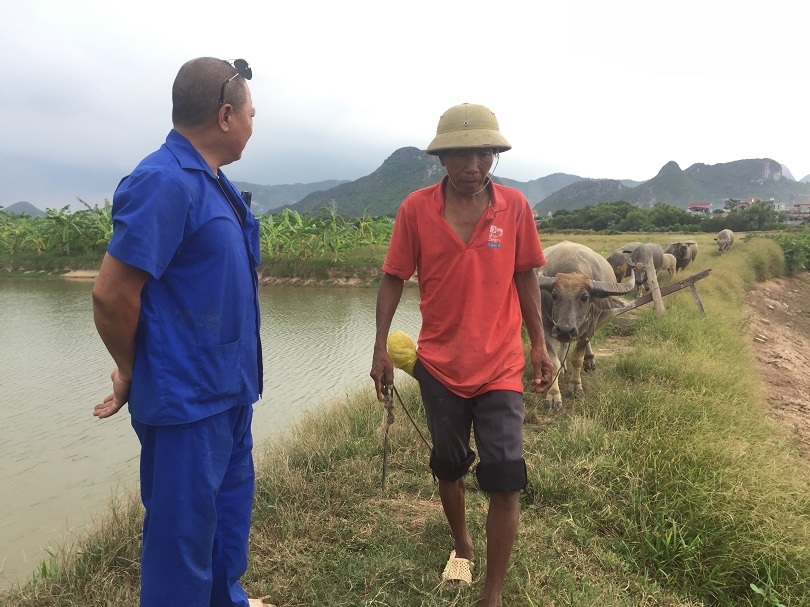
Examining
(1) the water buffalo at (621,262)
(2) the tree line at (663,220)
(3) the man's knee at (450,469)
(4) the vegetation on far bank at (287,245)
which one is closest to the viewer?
(3) the man's knee at (450,469)

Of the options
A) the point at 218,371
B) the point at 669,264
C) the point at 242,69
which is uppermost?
the point at 242,69

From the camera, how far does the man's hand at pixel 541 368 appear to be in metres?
2.26

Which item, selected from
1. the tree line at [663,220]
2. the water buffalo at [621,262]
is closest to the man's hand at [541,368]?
the water buffalo at [621,262]

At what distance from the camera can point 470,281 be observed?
2045mm

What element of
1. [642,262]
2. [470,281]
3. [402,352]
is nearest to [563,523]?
[402,352]

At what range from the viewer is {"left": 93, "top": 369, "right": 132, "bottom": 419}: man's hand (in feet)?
5.18

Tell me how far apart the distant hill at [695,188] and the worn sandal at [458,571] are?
10950cm

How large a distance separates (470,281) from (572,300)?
2.59 metres

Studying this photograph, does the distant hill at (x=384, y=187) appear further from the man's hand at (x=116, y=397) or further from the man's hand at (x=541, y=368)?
the man's hand at (x=116, y=397)

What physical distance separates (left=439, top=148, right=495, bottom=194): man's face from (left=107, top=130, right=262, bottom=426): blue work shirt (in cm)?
90

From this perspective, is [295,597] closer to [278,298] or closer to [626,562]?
[626,562]

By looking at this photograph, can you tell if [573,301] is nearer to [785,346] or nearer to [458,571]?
[458,571]

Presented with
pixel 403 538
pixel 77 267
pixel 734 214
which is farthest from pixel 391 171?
pixel 403 538

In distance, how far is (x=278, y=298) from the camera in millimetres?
16234
